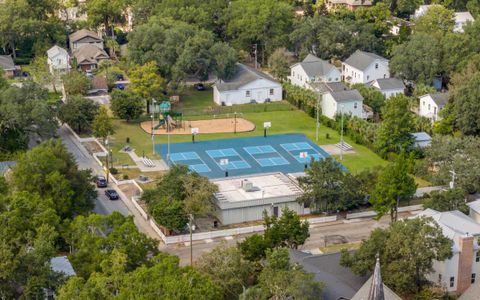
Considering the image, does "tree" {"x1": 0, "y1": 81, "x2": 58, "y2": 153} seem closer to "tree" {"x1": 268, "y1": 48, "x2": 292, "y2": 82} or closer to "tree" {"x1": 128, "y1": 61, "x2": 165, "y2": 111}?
"tree" {"x1": 128, "y1": 61, "x2": 165, "y2": 111}

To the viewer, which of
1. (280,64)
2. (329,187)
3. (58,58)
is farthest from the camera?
(58,58)

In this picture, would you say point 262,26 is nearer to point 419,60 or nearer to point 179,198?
point 419,60

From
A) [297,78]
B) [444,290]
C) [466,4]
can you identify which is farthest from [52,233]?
[466,4]

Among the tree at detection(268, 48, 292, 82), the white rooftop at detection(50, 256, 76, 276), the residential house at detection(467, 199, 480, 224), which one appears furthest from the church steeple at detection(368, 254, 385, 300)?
the tree at detection(268, 48, 292, 82)

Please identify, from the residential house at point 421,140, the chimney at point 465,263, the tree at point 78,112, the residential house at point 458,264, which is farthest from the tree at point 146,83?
the chimney at point 465,263

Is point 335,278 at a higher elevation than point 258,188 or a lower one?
higher

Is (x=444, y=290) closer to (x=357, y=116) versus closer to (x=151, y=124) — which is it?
(x=357, y=116)

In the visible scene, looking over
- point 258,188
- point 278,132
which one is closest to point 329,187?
point 258,188
